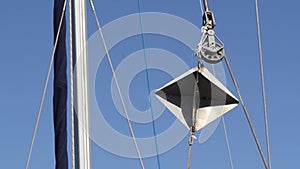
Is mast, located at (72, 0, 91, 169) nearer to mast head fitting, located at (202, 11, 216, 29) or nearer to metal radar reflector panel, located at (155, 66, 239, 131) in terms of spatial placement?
metal radar reflector panel, located at (155, 66, 239, 131)

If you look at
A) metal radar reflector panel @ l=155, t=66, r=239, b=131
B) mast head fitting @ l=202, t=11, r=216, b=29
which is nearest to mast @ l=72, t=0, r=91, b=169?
metal radar reflector panel @ l=155, t=66, r=239, b=131

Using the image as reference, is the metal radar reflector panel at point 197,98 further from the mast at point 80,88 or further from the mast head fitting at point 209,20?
the mast at point 80,88

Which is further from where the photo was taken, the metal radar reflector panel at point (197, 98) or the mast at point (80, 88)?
the metal radar reflector panel at point (197, 98)

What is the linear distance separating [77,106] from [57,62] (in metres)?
1.16

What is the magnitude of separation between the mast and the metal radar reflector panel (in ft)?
2.12

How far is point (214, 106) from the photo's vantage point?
624 centimetres

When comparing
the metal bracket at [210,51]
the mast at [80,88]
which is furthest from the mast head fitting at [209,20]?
the mast at [80,88]

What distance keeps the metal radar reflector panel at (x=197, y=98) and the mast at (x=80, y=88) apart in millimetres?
645

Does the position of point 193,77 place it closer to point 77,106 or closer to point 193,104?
point 193,104

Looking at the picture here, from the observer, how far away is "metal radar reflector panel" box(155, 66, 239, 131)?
6059mm

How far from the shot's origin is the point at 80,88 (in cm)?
618

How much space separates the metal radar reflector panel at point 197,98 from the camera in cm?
606

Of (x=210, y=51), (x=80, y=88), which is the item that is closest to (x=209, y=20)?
(x=210, y=51)

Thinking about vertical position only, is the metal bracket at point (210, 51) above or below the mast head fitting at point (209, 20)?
below
